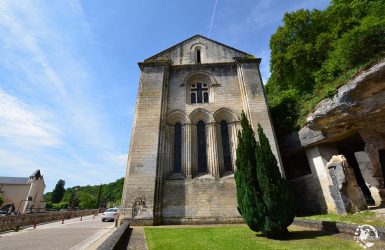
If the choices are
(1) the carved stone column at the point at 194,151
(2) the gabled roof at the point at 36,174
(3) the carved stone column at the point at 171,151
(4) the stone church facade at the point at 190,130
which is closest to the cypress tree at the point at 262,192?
(4) the stone church facade at the point at 190,130

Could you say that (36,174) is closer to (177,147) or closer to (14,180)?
(14,180)

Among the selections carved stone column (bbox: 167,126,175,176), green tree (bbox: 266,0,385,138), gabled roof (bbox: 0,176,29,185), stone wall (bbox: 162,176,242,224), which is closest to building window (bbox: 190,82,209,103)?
carved stone column (bbox: 167,126,175,176)

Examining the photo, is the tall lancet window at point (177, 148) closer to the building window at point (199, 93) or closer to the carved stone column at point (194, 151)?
the carved stone column at point (194, 151)

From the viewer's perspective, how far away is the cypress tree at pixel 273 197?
267 inches

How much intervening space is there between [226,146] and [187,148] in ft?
8.42

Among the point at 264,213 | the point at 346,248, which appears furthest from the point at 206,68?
the point at 346,248

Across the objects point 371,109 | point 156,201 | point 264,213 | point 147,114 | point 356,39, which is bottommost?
point 264,213

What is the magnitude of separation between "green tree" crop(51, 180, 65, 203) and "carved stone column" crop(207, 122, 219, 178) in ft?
232

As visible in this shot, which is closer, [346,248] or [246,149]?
[346,248]

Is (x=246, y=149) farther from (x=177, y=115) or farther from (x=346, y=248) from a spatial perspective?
(x=177, y=115)

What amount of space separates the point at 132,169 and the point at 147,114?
3.69 metres

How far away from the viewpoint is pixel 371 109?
9.82 meters

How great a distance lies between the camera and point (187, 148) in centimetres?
1346

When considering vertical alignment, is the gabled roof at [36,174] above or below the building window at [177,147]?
above
